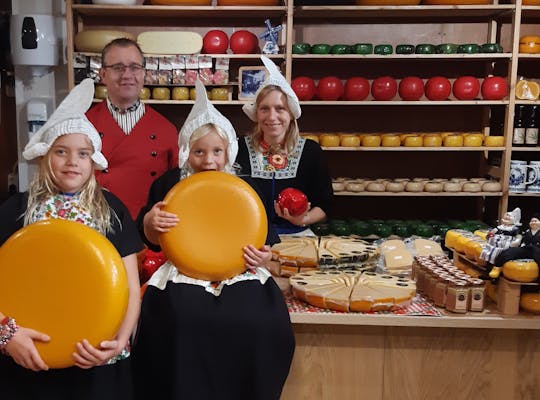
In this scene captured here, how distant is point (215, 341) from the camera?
1.67 meters

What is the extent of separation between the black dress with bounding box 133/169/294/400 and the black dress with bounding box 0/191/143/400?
0.13 m

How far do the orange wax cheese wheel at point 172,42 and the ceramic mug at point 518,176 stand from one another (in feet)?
7.78

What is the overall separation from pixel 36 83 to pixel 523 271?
3.77 metres

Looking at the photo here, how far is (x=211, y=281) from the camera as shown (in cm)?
171

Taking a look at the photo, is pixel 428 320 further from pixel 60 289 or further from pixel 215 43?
pixel 215 43

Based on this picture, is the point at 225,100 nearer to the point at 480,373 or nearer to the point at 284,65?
the point at 284,65

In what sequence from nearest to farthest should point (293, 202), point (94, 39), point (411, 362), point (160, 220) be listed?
point (160, 220) → point (411, 362) → point (293, 202) → point (94, 39)

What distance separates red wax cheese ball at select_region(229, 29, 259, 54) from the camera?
13.4 ft

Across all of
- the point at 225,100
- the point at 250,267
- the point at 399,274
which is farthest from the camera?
the point at 225,100

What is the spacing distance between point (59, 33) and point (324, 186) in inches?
104

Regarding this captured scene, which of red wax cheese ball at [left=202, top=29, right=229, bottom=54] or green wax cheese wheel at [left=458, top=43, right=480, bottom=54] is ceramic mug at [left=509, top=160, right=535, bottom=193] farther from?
red wax cheese ball at [left=202, top=29, right=229, bottom=54]

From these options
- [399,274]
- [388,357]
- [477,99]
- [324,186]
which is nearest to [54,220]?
[388,357]

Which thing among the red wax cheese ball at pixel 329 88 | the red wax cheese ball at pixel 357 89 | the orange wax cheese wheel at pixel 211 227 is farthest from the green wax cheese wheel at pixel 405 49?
the orange wax cheese wheel at pixel 211 227

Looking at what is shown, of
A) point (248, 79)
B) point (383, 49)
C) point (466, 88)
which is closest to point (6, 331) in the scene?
point (248, 79)
